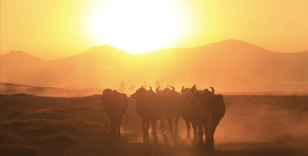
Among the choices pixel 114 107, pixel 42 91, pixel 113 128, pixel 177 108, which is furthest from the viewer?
pixel 42 91

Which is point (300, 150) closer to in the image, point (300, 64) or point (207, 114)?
point (207, 114)

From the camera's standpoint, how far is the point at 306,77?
16100 cm

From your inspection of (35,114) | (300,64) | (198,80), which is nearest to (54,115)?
(35,114)

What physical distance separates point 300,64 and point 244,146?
615 feet

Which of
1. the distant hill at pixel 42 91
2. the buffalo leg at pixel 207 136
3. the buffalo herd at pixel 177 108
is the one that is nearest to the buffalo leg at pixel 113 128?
the buffalo herd at pixel 177 108

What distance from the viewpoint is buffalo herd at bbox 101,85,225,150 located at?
1203 cm

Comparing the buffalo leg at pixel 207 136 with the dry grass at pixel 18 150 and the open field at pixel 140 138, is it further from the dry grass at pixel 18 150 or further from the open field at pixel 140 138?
the dry grass at pixel 18 150

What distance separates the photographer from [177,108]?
16141 mm

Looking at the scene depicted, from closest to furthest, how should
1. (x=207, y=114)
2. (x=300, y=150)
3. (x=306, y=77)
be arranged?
(x=300, y=150) → (x=207, y=114) → (x=306, y=77)

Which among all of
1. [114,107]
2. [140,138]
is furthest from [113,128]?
[140,138]

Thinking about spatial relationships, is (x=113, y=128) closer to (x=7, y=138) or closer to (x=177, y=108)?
(x=177, y=108)

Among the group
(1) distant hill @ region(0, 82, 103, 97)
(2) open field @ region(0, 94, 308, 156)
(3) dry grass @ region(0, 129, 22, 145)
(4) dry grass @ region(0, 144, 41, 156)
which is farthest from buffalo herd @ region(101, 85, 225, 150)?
(1) distant hill @ region(0, 82, 103, 97)

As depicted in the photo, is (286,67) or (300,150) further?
(286,67)

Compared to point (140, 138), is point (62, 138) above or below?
above
